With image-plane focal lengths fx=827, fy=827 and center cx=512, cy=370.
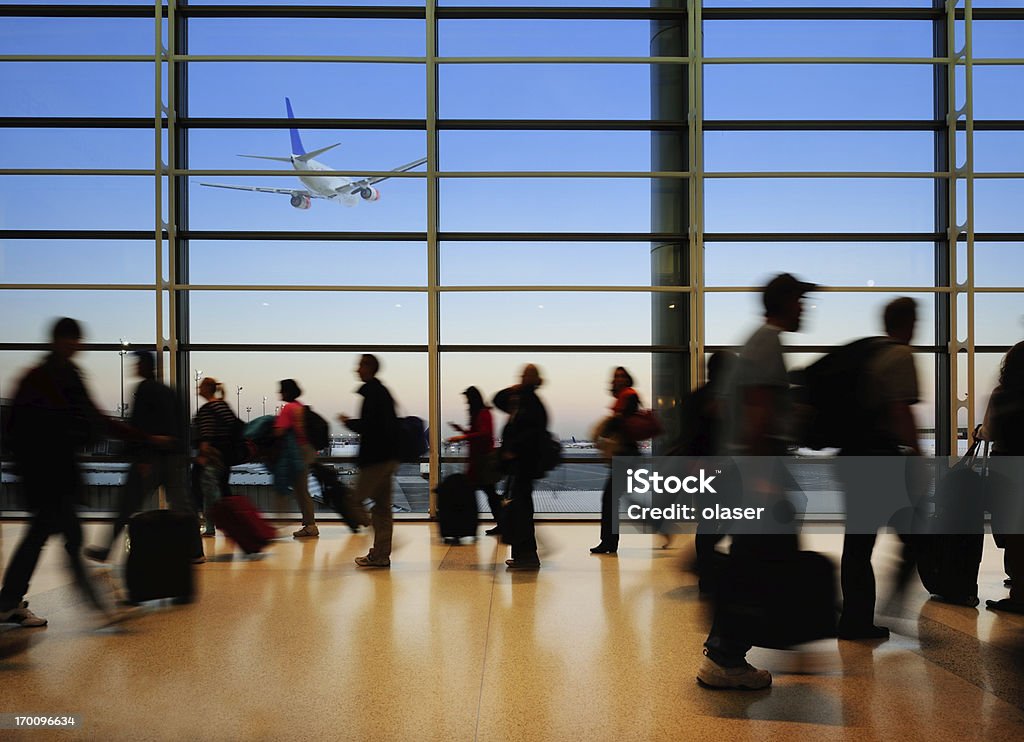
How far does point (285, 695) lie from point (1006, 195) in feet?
32.9

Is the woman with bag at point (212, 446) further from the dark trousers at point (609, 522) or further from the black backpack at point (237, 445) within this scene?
the dark trousers at point (609, 522)

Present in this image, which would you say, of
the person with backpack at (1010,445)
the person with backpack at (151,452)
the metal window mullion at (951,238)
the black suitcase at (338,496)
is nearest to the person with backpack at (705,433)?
the person with backpack at (1010,445)

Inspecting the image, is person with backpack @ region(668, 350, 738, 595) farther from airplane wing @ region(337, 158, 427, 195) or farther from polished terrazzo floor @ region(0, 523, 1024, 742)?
airplane wing @ region(337, 158, 427, 195)

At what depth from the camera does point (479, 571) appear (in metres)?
6.32

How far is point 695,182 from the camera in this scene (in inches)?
392

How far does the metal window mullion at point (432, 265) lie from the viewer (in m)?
9.77

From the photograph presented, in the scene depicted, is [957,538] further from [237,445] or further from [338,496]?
[237,445]

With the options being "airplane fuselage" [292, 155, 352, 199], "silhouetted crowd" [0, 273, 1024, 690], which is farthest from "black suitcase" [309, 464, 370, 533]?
"airplane fuselage" [292, 155, 352, 199]

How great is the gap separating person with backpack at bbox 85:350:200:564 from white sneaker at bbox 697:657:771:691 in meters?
2.49

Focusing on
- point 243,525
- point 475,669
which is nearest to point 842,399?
point 475,669

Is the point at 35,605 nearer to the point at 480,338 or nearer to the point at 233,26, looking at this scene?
the point at 480,338

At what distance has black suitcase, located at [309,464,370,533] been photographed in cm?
656

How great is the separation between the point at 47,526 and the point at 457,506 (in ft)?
12.2

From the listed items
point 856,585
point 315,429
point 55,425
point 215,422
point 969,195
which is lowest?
point 856,585
